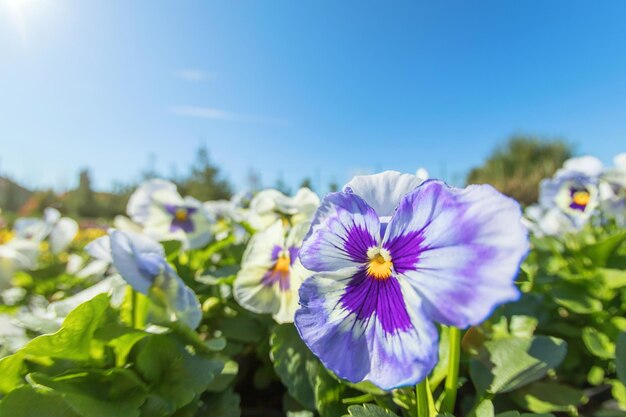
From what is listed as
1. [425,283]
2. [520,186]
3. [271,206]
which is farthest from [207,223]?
Answer: [520,186]

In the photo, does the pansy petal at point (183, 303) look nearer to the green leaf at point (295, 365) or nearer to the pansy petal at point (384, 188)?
the green leaf at point (295, 365)

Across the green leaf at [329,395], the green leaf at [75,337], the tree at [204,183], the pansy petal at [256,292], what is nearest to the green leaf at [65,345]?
the green leaf at [75,337]

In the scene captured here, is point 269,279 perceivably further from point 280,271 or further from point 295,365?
point 295,365

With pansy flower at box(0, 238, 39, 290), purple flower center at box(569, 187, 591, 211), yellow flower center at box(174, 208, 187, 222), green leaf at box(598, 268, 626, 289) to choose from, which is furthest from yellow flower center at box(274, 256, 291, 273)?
purple flower center at box(569, 187, 591, 211)

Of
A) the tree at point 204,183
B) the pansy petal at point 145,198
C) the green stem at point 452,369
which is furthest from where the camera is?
the tree at point 204,183

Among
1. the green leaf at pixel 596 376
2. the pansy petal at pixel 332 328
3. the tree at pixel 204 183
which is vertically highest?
the pansy petal at pixel 332 328

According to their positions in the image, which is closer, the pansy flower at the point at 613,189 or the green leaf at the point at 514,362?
the green leaf at the point at 514,362
